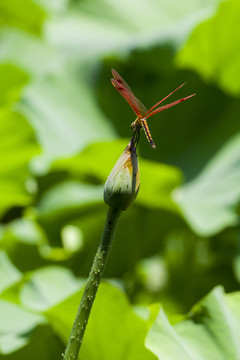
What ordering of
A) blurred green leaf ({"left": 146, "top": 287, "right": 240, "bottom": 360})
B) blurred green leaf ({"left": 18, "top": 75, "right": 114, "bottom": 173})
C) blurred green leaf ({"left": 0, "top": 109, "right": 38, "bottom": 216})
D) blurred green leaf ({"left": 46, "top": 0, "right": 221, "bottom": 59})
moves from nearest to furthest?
1. blurred green leaf ({"left": 146, "top": 287, "right": 240, "bottom": 360})
2. blurred green leaf ({"left": 0, "top": 109, "right": 38, "bottom": 216})
3. blurred green leaf ({"left": 18, "top": 75, "right": 114, "bottom": 173})
4. blurred green leaf ({"left": 46, "top": 0, "right": 221, "bottom": 59})

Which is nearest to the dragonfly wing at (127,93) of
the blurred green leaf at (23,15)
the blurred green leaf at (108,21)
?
the blurred green leaf at (108,21)

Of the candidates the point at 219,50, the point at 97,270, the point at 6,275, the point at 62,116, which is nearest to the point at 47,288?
the point at 6,275

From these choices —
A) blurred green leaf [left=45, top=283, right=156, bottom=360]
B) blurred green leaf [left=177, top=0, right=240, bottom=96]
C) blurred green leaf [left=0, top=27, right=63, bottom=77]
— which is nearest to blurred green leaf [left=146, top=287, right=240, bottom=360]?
blurred green leaf [left=45, top=283, right=156, bottom=360]

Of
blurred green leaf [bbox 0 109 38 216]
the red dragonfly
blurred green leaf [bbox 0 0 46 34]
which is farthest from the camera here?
blurred green leaf [bbox 0 0 46 34]

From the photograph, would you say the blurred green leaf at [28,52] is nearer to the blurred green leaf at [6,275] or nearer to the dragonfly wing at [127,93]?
the blurred green leaf at [6,275]

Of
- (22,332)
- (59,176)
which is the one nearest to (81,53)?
(59,176)

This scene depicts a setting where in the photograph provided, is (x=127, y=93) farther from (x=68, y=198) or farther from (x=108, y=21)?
(x=108, y=21)

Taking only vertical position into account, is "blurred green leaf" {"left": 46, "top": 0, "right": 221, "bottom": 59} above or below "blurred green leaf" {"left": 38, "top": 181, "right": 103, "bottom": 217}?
above

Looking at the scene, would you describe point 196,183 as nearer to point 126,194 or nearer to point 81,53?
point 81,53

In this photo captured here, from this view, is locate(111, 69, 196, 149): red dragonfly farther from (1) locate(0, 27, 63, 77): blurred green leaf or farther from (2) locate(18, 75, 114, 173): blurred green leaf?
(1) locate(0, 27, 63, 77): blurred green leaf
